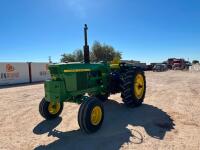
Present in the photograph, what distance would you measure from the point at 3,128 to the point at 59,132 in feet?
5.36

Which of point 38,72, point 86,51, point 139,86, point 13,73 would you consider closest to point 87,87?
point 86,51

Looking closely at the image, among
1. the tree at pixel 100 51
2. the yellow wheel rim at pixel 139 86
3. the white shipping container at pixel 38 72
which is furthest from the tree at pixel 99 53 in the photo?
the yellow wheel rim at pixel 139 86

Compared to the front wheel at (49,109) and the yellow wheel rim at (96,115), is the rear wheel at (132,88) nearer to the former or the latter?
the yellow wheel rim at (96,115)

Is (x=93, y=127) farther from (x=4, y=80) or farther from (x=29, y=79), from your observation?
(x=29, y=79)

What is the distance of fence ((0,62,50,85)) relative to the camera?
19.6 m

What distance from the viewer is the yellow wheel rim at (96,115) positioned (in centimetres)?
580

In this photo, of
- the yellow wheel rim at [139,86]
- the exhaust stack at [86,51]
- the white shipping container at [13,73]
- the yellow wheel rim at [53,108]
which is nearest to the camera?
the yellow wheel rim at [53,108]

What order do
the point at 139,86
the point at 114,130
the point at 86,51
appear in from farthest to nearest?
the point at 139,86, the point at 86,51, the point at 114,130

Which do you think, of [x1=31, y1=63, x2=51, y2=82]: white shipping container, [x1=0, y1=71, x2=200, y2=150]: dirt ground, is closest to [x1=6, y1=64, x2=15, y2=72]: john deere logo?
[x1=31, y1=63, x2=51, y2=82]: white shipping container

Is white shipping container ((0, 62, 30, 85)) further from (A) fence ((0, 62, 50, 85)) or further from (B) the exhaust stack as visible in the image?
(B) the exhaust stack

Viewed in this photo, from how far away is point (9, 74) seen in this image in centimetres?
2009

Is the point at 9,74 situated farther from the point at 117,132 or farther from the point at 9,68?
the point at 117,132

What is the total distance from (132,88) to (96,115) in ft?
7.40

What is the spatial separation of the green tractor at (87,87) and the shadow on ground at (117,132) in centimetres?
32
